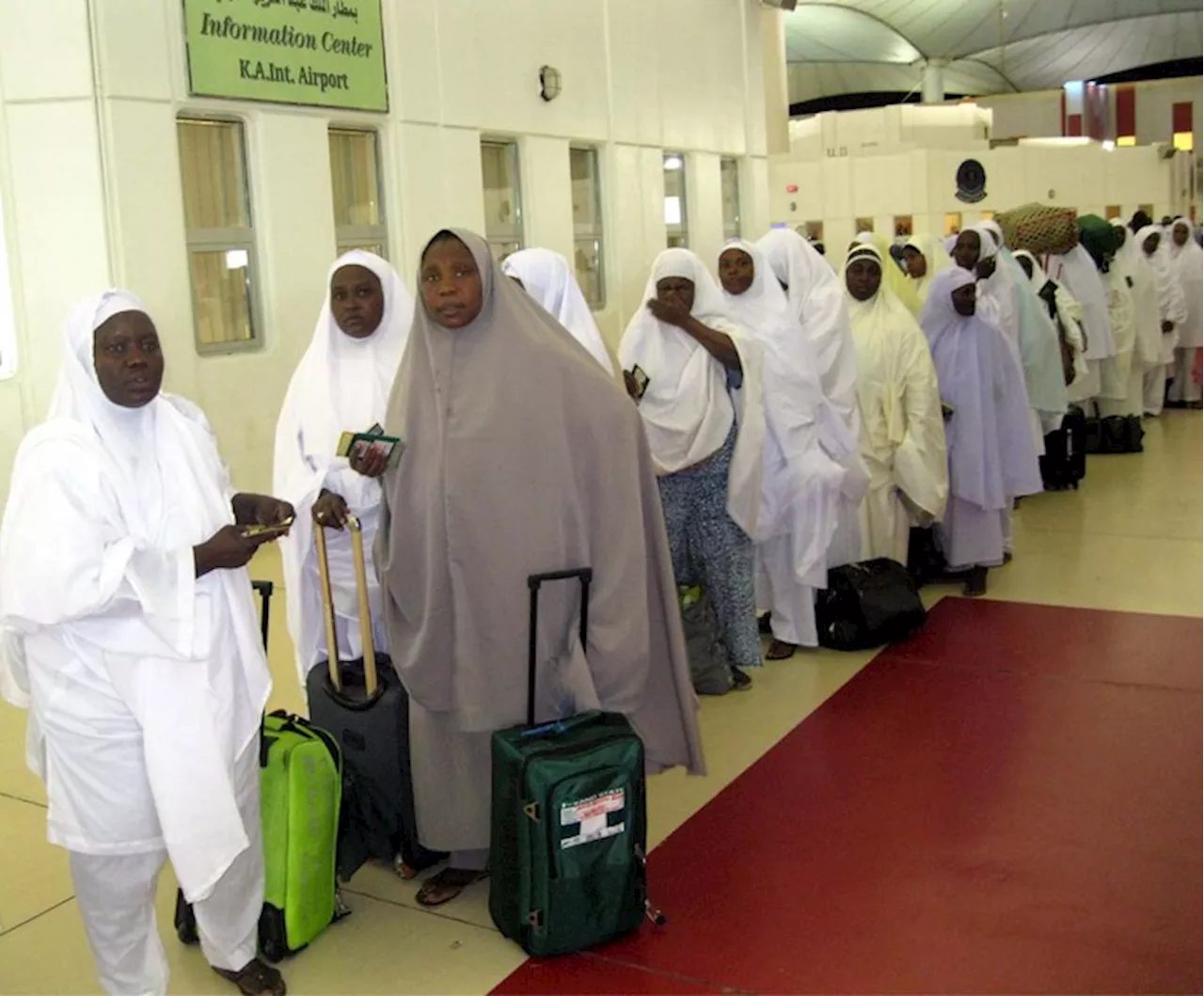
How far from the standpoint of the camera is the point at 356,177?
25.2 ft

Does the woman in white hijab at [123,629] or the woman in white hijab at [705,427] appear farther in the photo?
the woman in white hijab at [705,427]

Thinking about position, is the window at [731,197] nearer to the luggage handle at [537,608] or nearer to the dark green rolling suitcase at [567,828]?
the luggage handle at [537,608]

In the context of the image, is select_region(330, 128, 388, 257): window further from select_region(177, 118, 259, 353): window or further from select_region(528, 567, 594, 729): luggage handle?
select_region(528, 567, 594, 729): luggage handle

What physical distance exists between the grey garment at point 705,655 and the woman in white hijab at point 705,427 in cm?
5

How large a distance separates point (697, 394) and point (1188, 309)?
899cm

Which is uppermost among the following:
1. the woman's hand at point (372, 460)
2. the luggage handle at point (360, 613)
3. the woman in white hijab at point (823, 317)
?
the woman in white hijab at point (823, 317)

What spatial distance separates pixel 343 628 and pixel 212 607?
3.96 feet

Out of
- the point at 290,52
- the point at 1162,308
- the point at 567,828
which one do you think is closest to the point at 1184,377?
the point at 1162,308

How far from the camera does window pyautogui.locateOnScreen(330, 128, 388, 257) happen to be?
24.7ft

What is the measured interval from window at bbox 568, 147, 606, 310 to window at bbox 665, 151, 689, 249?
1097 millimetres

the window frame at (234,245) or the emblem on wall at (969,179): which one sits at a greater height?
the emblem on wall at (969,179)

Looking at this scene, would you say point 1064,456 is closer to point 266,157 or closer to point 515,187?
point 515,187

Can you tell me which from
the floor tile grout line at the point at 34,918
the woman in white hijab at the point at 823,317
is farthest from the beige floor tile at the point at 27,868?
the woman in white hijab at the point at 823,317

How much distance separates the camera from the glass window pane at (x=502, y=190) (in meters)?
8.78
